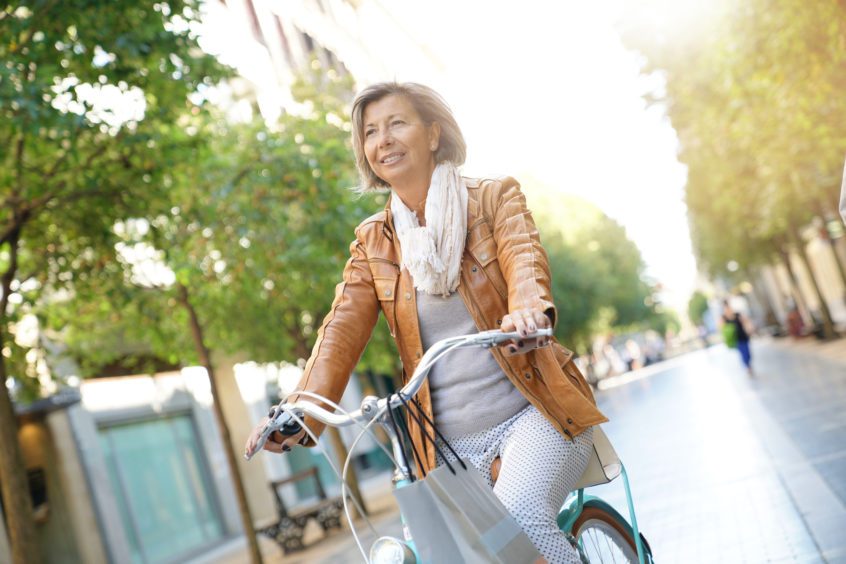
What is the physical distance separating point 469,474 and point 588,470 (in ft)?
3.58

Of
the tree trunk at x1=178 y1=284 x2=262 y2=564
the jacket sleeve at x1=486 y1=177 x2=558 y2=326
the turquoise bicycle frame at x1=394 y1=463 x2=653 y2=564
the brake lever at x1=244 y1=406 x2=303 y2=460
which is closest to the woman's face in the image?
the jacket sleeve at x1=486 y1=177 x2=558 y2=326

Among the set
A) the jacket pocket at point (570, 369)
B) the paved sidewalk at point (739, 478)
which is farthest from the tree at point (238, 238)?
the jacket pocket at point (570, 369)

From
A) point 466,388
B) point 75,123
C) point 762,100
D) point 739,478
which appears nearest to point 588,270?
point 762,100

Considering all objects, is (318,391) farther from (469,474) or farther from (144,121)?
(144,121)

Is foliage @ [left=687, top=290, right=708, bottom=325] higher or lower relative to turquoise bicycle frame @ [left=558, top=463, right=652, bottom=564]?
higher

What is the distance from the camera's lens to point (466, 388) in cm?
342

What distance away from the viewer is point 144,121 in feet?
34.8

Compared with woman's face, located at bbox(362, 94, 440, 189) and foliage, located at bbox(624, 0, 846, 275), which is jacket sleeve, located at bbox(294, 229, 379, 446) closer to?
woman's face, located at bbox(362, 94, 440, 189)

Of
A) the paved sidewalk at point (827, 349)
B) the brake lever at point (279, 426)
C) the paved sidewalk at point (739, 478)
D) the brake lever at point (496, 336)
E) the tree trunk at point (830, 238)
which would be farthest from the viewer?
the tree trunk at point (830, 238)

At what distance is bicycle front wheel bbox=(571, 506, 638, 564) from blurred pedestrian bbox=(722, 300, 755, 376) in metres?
22.1

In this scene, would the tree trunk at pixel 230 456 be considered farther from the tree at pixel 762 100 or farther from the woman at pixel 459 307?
the woman at pixel 459 307

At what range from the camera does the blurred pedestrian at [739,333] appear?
25.6 metres

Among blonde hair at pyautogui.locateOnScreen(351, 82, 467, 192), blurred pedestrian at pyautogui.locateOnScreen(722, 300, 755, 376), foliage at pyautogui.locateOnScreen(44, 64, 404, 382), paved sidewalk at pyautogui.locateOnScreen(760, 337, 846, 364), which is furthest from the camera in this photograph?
blurred pedestrian at pyautogui.locateOnScreen(722, 300, 755, 376)

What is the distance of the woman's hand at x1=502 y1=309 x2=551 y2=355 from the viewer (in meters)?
2.87
